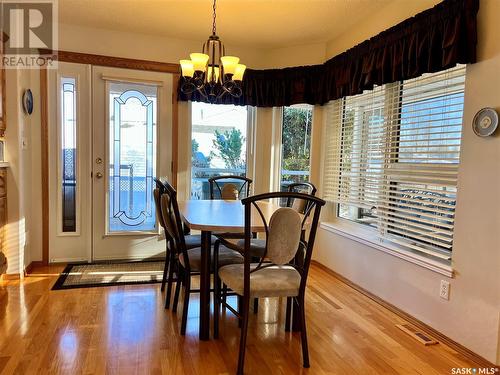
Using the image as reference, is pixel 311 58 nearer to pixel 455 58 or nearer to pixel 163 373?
pixel 455 58

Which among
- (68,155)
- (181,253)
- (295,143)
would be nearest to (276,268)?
(181,253)

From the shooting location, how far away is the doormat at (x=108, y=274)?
3.18 meters

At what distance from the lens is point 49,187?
367 centimetres

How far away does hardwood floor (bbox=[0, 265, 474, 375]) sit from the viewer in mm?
1967

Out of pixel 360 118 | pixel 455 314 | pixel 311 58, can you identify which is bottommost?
pixel 455 314

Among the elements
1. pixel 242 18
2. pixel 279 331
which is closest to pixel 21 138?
pixel 242 18

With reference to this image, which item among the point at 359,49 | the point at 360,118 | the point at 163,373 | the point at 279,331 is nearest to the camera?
the point at 163,373

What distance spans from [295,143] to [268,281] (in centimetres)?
247

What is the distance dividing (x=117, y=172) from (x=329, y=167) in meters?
2.29

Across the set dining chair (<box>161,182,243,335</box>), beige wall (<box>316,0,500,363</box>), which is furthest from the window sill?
dining chair (<box>161,182,243,335</box>)

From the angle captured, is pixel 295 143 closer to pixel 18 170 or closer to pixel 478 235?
pixel 478 235

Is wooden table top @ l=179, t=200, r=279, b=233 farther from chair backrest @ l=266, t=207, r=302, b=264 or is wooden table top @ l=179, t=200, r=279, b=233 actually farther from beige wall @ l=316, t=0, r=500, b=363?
beige wall @ l=316, t=0, r=500, b=363

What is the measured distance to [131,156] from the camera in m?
3.90

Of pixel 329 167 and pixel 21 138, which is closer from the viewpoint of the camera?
pixel 21 138
